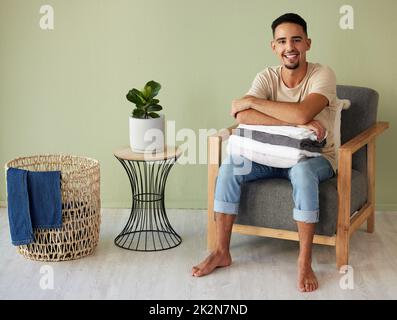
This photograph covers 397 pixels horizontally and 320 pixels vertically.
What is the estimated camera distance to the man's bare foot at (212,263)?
135 inches

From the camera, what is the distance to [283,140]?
343cm

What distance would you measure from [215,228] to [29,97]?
4.46 feet

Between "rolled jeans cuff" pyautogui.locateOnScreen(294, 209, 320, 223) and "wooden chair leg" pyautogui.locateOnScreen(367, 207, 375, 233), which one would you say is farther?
"wooden chair leg" pyautogui.locateOnScreen(367, 207, 375, 233)

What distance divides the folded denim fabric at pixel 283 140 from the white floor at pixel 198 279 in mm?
536

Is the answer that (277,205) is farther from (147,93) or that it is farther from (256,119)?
(147,93)

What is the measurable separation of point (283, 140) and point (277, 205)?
0.29 meters

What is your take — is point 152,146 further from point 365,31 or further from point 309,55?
point 365,31

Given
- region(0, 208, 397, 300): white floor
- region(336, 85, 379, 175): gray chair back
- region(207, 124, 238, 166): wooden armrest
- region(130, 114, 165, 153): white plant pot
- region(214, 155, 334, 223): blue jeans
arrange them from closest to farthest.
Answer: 1. region(0, 208, 397, 300): white floor
2. region(214, 155, 334, 223): blue jeans
3. region(207, 124, 238, 166): wooden armrest
4. region(130, 114, 165, 153): white plant pot
5. region(336, 85, 379, 175): gray chair back

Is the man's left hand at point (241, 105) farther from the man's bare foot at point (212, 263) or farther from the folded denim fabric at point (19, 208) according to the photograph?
the folded denim fabric at point (19, 208)

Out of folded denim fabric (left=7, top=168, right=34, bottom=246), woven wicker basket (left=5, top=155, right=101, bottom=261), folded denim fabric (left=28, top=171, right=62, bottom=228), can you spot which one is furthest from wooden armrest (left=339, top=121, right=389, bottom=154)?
folded denim fabric (left=7, top=168, right=34, bottom=246)

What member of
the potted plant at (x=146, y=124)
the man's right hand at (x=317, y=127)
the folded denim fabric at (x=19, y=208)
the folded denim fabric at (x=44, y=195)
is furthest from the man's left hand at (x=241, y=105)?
the folded denim fabric at (x=19, y=208)

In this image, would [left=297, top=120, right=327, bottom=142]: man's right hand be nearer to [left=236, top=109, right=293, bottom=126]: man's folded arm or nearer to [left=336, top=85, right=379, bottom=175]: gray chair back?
[left=236, top=109, right=293, bottom=126]: man's folded arm

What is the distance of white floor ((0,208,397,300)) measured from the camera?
3.23m
